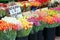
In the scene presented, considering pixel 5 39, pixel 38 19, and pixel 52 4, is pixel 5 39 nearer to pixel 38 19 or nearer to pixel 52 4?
pixel 38 19

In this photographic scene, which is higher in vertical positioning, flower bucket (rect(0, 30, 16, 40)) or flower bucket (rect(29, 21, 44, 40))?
flower bucket (rect(0, 30, 16, 40))

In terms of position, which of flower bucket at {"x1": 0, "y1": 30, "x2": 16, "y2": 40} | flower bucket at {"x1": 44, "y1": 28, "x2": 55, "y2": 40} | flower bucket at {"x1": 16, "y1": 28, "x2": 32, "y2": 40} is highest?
flower bucket at {"x1": 0, "y1": 30, "x2": 16, "y2": 40}

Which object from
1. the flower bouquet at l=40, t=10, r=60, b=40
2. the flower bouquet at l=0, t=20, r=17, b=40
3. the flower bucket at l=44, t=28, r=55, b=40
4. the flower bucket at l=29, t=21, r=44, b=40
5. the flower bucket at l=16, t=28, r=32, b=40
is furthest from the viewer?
the flower bucket at l=44, t=28, r=55, b=40

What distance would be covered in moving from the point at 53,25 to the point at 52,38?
1.00 ft

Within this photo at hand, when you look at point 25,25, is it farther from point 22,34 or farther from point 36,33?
point 36,33

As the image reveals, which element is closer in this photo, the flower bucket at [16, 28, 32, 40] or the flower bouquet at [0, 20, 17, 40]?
the flower bouquet at [0, 20, 17, 40]

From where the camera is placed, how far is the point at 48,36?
3.47 metres

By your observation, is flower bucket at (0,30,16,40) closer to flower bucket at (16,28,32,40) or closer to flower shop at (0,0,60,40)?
flower shop at (0,0,60,40)

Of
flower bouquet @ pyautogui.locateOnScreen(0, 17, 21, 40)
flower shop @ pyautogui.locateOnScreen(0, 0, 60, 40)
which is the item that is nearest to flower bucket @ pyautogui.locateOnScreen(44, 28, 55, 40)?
flower shop @ pyautogui.locateOnScreen(0, 0, 60, 40)

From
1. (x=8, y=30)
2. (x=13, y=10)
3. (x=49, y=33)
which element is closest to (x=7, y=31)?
(x=8, y=30)

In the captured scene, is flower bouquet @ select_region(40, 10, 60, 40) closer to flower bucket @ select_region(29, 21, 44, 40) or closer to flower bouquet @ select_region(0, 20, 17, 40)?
flower bucket @ select_region(29, 21, 44, 40)

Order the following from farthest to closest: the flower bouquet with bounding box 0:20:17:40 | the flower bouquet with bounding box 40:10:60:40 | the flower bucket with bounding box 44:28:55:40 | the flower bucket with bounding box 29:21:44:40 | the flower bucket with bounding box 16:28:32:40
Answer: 1. the flower bucket with bounding box 44:28:55:40
2. the flower bouquet with bounding box 40:10:60:40
3. the flower bucket with bounding box 29:21:44:40
4. the flower bucket with bounding box 16:28:32:40
5. the flower bouquet with bounding box 0:20:17:40

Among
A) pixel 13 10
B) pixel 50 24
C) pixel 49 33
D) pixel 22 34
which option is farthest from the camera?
pixel 49 33

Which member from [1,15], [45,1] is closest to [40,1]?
[45,1]
